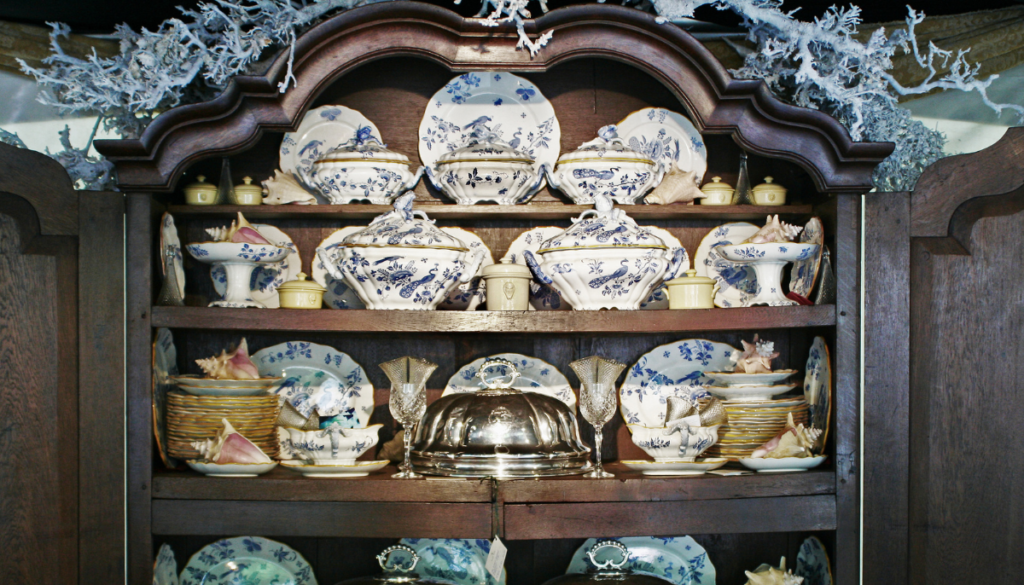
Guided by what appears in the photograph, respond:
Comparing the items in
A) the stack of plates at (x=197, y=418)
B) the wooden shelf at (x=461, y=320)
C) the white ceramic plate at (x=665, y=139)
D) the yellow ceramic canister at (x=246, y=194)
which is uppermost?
the white ceramic plate at (x=665, y=139)

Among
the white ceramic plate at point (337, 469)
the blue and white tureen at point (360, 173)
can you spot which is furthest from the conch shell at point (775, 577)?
the blue and white tureen at point (360, 173)

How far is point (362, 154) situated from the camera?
7.30ft

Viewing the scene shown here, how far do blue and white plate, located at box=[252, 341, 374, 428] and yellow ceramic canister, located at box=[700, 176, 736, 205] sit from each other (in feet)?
3.26

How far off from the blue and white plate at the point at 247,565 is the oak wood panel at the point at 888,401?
4.55 ft

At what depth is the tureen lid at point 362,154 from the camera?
2223mm

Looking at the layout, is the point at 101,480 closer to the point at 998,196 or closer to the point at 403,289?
the point at 403,289

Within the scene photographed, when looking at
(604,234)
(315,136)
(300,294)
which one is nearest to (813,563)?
(604,234)

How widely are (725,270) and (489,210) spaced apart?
0.66m

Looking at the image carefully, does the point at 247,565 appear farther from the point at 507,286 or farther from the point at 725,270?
the point at 725,270

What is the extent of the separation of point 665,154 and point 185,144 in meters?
1.19

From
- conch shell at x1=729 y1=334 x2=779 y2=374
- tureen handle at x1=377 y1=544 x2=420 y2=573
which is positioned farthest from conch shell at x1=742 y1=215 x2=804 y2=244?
tureen handle at x1=377 y1=544 x2=420 y2=573

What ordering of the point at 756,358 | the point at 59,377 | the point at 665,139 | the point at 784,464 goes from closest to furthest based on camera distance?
the point at 59,377 < the point at 784,464 < the point at 756,358 < the point at 665,139

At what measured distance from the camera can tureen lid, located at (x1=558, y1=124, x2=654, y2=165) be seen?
225 centimetres

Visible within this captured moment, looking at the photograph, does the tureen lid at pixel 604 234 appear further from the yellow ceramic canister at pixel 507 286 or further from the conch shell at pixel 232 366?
the conch shell at pixel 232 366
